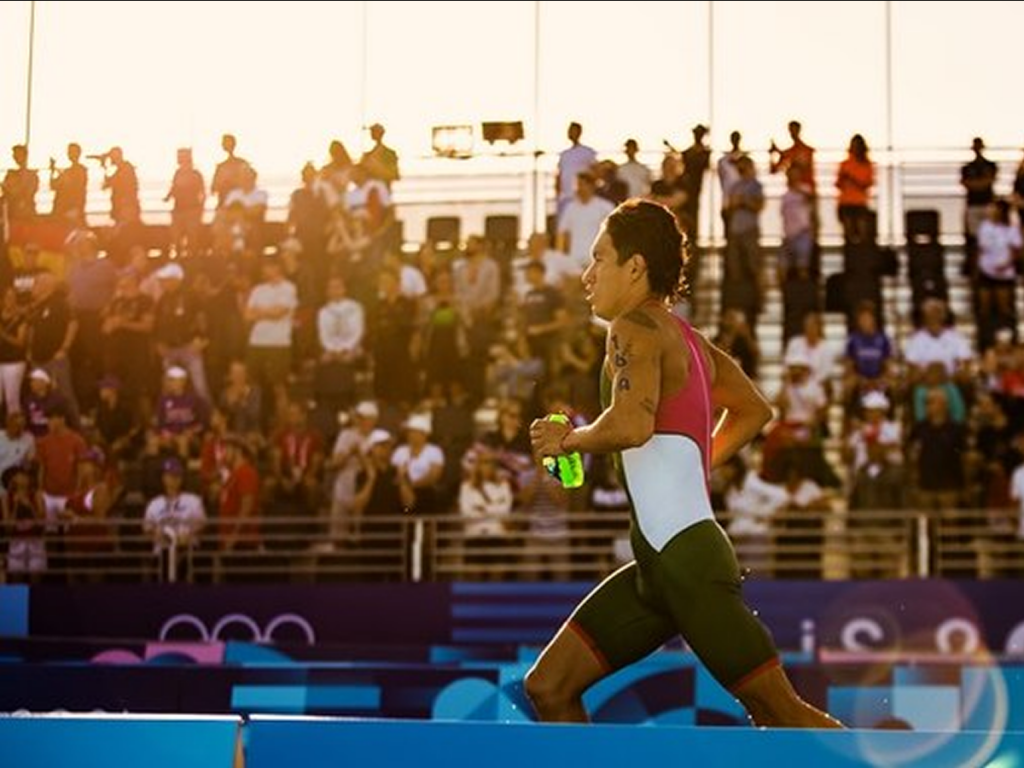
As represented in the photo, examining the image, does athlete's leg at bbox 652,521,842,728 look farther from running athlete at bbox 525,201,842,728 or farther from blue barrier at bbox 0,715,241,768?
blue barrier at bbox 0,715,241,768

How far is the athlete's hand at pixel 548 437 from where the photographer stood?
6.99 metres

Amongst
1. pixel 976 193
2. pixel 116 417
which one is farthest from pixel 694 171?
pixel 116 417

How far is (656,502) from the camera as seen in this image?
7.12m

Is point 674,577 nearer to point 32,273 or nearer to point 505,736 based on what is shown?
point 505,736

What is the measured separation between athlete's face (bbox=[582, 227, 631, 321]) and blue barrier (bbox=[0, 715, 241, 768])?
6.76 feet

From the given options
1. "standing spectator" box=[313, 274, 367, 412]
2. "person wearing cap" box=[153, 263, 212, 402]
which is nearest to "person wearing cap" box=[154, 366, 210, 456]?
"person wearing cap" box=[153, 263, 212, 402]

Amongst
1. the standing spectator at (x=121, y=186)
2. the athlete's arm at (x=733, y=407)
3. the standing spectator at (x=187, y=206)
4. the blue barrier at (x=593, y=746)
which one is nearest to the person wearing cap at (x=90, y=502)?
the standing spectator at (x=187, y=206)

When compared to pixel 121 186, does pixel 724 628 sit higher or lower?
lower

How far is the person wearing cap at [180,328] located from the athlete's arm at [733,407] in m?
12.9

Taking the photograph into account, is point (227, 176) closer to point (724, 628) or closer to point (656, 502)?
point (656, 502)

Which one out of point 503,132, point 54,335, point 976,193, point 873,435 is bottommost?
point 873,435

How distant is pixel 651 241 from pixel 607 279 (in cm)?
17

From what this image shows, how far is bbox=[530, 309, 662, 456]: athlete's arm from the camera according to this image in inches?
273

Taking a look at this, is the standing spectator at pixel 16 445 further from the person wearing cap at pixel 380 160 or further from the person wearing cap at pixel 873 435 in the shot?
the person wearing cap at pixel 873 435
